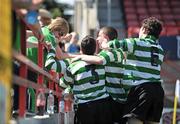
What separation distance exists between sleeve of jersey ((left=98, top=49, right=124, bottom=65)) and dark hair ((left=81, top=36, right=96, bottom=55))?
0.32ft

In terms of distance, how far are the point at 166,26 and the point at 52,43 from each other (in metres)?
18.6

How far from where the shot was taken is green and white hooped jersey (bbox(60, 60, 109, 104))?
21.5ft

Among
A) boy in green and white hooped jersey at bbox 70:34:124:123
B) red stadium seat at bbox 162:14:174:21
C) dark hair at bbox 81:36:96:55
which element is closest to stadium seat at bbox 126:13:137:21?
red stadium seat at bbox 162:14:174:21

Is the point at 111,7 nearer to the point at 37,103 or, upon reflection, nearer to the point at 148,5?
the point at 148,5

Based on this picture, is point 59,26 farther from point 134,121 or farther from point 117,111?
point 134,121

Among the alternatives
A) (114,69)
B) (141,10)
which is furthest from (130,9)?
(114,69)

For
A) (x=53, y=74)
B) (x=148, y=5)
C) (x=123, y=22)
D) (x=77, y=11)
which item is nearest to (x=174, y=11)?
(x=148, y=5)

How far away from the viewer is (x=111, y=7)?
88.2 feet

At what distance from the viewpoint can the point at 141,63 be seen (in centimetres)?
668

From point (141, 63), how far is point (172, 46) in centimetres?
1005

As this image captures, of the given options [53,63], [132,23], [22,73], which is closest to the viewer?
[22,73]

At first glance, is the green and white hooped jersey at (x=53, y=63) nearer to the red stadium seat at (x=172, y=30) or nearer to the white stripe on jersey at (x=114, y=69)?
the white stripe on jersey at (x=114, y=69)

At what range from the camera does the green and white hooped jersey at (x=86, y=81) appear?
6.54 m

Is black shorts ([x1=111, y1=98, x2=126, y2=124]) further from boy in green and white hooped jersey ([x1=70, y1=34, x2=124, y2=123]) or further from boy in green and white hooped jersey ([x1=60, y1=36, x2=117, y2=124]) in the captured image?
boy in green and white hooped jersey ([x1=60, y1=36, x2=117, y2=124])
